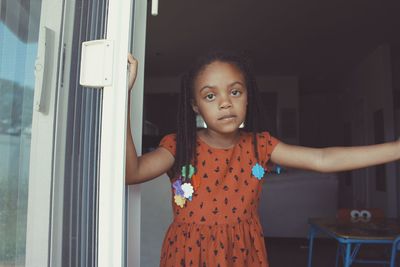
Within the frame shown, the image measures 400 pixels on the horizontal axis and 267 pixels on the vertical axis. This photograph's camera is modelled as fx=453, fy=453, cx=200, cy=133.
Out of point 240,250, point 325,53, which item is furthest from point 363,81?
point 240,250

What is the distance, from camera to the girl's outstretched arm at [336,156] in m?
1.29

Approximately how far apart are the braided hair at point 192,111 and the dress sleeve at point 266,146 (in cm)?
2

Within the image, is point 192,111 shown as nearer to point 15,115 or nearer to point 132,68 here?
point 132,68

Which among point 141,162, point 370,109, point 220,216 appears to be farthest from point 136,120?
point 370,109

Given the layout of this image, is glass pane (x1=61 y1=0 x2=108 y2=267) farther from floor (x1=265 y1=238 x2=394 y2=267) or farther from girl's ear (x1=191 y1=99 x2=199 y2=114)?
floor (x1=265 y1=238 x2=394 y2=267)

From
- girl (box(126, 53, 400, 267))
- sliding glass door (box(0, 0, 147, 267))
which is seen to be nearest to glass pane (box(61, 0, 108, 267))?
sliding glass door (box(0, 0, 147, 267))

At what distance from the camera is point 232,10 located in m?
5.20

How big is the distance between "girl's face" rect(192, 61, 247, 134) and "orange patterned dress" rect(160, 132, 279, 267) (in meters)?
0.11

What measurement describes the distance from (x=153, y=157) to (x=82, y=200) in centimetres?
35

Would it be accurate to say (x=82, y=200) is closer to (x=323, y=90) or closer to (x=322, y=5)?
(x=322, y=5)

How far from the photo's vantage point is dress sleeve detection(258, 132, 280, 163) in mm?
1423

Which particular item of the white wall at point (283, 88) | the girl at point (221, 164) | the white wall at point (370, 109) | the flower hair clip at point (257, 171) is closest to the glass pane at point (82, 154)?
the girl at point (221, 164)

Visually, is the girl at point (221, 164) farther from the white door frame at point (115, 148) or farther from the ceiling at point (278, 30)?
the ceiling at point (278, 30)

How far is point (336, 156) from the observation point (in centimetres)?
134
